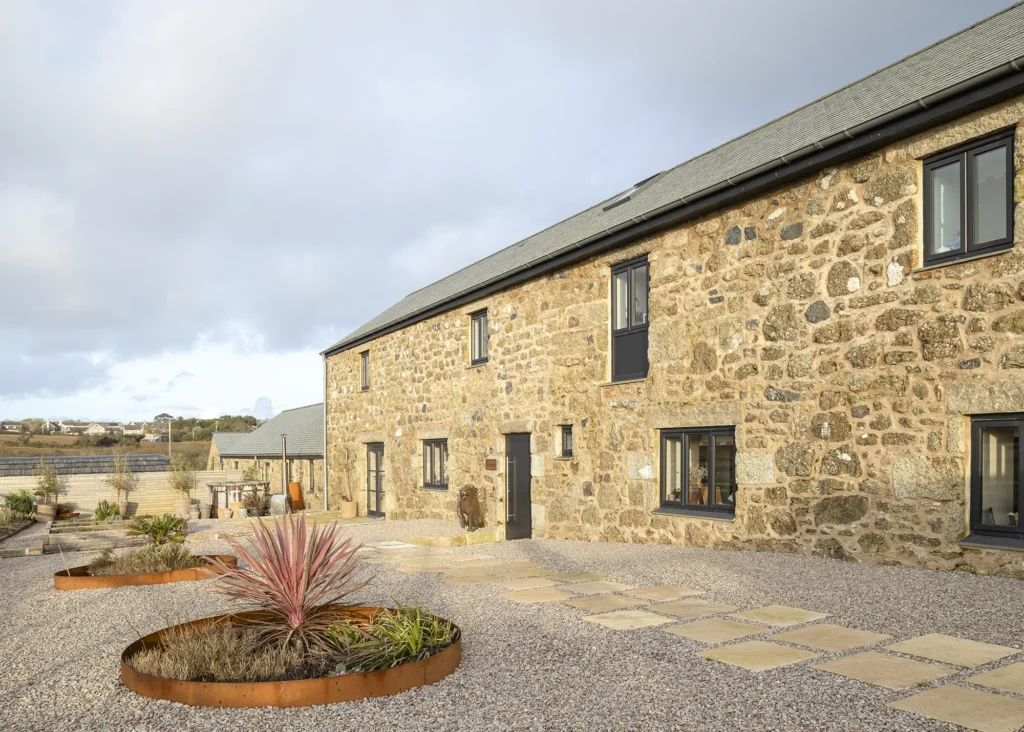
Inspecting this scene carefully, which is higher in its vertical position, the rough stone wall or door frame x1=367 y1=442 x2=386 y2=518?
the rough stone wall

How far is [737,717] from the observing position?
372 centimetres

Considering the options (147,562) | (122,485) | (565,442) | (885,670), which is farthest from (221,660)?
(122,485)

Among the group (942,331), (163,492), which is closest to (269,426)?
(163,492)

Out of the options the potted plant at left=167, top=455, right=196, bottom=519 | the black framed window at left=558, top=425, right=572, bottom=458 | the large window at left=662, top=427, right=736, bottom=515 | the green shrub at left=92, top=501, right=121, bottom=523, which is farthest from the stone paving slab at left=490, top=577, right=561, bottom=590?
the potted plant at left=167, top=455, right=196, bottom=519

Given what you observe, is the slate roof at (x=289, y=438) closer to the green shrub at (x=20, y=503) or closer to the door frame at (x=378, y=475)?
the door frame at (x=378, y=475)

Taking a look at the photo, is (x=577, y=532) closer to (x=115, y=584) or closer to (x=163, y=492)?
(x=115, y=584)

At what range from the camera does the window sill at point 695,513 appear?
365 inches

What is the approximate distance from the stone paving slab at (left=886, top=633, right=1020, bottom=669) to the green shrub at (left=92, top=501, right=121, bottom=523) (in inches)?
643

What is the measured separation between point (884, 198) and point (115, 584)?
879 centimetres

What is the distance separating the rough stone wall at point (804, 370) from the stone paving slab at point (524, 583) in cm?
269

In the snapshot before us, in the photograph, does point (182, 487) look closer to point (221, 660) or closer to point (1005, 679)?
point (221, 660)

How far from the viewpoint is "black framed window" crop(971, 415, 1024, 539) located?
6734 mm

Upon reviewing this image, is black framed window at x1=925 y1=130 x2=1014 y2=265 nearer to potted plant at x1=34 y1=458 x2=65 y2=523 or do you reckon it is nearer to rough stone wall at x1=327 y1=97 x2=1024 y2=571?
rough stone wall at x1=327 y1=97 x2=1024 y2=571

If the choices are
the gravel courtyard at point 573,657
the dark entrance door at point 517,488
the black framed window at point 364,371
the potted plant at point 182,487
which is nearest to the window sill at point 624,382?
the dark entrance door at point 517,488
